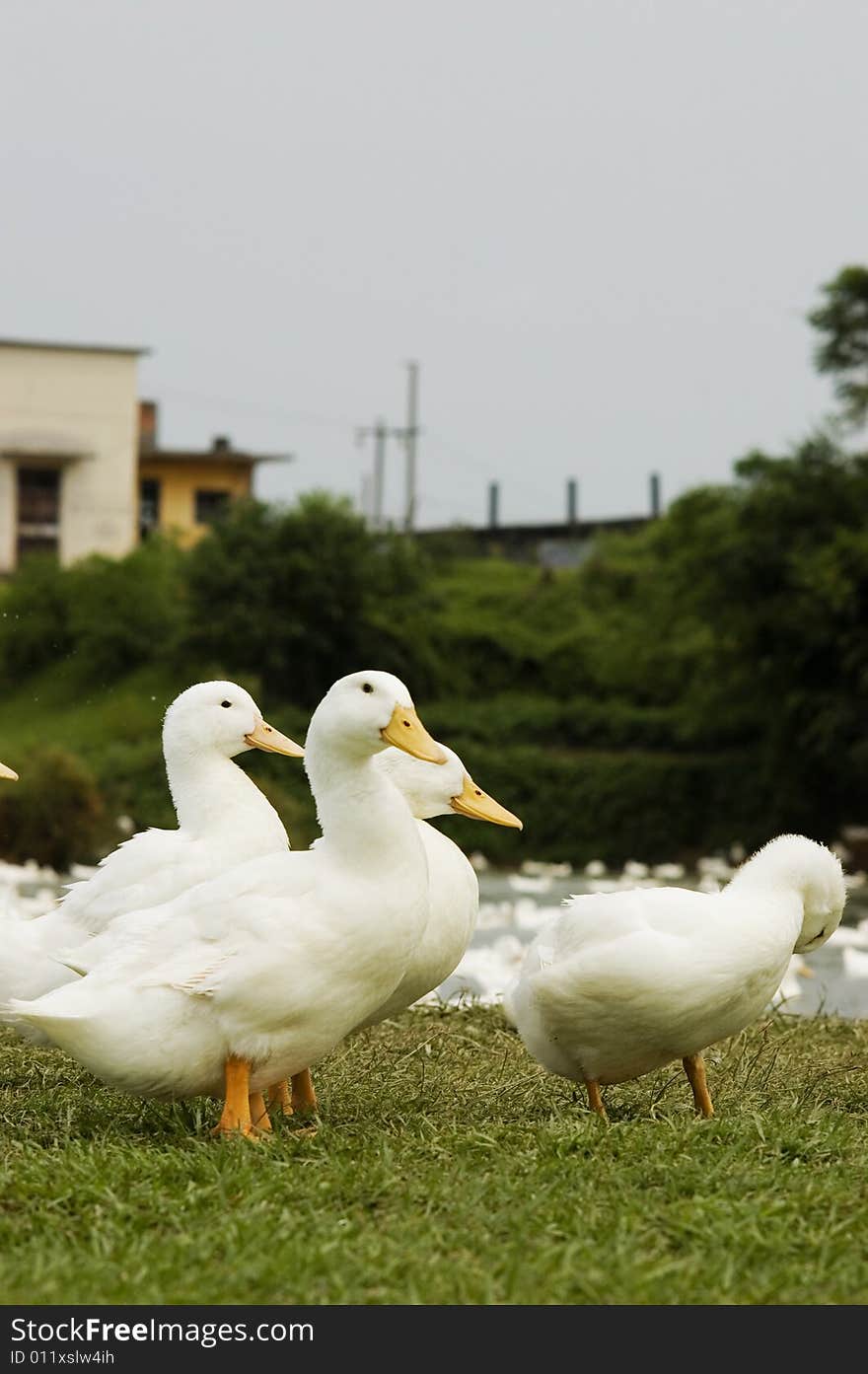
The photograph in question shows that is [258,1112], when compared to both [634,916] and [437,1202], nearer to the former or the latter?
[437,1202]

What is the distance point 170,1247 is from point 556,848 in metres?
28.6

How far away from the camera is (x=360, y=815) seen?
4488 mm

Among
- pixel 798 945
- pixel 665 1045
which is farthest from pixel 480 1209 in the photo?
pixel 798 945

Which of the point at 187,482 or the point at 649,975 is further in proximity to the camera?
the point at 187,482

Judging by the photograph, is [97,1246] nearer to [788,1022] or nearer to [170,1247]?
[170,1247]

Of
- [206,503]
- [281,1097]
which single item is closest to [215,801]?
[281,1097]

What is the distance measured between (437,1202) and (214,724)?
2.10m

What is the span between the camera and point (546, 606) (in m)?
41.3

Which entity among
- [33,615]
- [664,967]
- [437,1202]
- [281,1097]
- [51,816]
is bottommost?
[51,816]

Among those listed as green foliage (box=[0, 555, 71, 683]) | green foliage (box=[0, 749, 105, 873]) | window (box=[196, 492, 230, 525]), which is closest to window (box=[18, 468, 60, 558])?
window (box=[196, 492, 230, 525])

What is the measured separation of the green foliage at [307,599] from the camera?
34.4m

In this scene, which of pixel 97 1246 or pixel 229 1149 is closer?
pixel 97 1246

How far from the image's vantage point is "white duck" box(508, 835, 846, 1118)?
455cm

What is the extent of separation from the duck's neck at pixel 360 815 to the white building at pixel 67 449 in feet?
139
